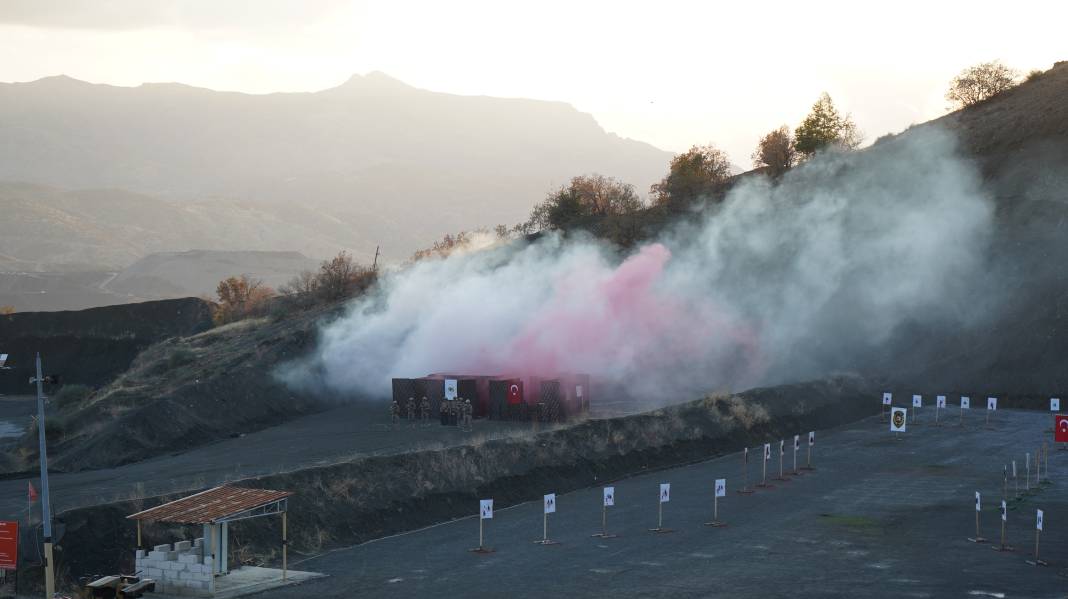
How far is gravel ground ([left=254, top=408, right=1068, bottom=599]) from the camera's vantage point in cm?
2948

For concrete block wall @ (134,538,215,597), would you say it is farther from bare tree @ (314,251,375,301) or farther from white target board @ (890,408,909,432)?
bare tree @ (314,251,375,301)

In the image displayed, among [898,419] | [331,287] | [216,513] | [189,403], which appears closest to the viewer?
[216,513]

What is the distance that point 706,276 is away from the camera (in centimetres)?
8931

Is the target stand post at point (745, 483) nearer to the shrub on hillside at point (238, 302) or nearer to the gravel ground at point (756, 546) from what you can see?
the gravel ground at point (756, 546)

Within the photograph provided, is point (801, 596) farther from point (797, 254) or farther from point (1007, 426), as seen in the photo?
point (797, 254)

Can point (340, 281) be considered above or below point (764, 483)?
above

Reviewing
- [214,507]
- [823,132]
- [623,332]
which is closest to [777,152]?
[823,132]

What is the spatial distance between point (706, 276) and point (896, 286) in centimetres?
1474

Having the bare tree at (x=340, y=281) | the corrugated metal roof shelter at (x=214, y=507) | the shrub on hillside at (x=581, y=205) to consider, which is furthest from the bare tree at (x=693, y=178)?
the corrugated metal roof shelter at (x=214, y=507)

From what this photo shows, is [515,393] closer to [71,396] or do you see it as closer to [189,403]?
[189,403]

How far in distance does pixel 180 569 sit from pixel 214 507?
1.90 meters

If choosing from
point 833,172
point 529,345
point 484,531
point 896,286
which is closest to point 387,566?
point 484,531

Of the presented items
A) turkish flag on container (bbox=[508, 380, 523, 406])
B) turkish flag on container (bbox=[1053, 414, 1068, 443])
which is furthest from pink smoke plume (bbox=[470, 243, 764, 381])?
turkish flag on container (bbox=[1053, 414, 1068, 443])

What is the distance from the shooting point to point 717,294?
Result: 87.2 m
